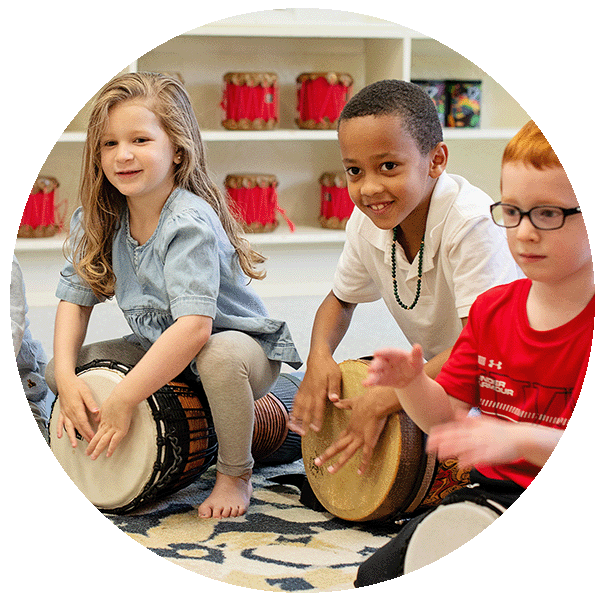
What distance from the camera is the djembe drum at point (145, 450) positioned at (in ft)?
3.90

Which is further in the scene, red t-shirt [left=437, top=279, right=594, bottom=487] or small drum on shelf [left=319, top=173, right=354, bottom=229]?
small drum on shelf [left=319, top=173, right=354, bottom=229]

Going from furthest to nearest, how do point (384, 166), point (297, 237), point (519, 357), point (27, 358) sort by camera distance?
point (297, 237)
point (27, 358)
point (384, 166)
point (519, 357)

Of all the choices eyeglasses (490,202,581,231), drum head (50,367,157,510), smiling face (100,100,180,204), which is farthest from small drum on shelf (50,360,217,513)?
eyeglasses (490,202,581,231)

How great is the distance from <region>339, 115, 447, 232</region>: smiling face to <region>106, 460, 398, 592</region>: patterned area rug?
469 millimetres

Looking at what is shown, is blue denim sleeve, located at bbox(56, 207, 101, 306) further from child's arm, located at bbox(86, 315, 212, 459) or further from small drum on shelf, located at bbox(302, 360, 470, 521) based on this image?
small drum on shelf, located at bbox(302, 360, 470, 521)

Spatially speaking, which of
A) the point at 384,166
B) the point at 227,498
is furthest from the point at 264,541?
the point at 384,166

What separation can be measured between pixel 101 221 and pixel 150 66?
120 centimetres

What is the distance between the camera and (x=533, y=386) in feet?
3.00

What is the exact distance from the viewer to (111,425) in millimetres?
1191

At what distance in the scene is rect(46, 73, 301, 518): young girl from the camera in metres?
1.22

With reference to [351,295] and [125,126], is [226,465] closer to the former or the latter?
[351,295]

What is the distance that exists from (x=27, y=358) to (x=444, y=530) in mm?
933

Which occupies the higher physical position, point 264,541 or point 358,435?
point 358,435

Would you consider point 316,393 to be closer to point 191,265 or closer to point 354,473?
point 354,473
